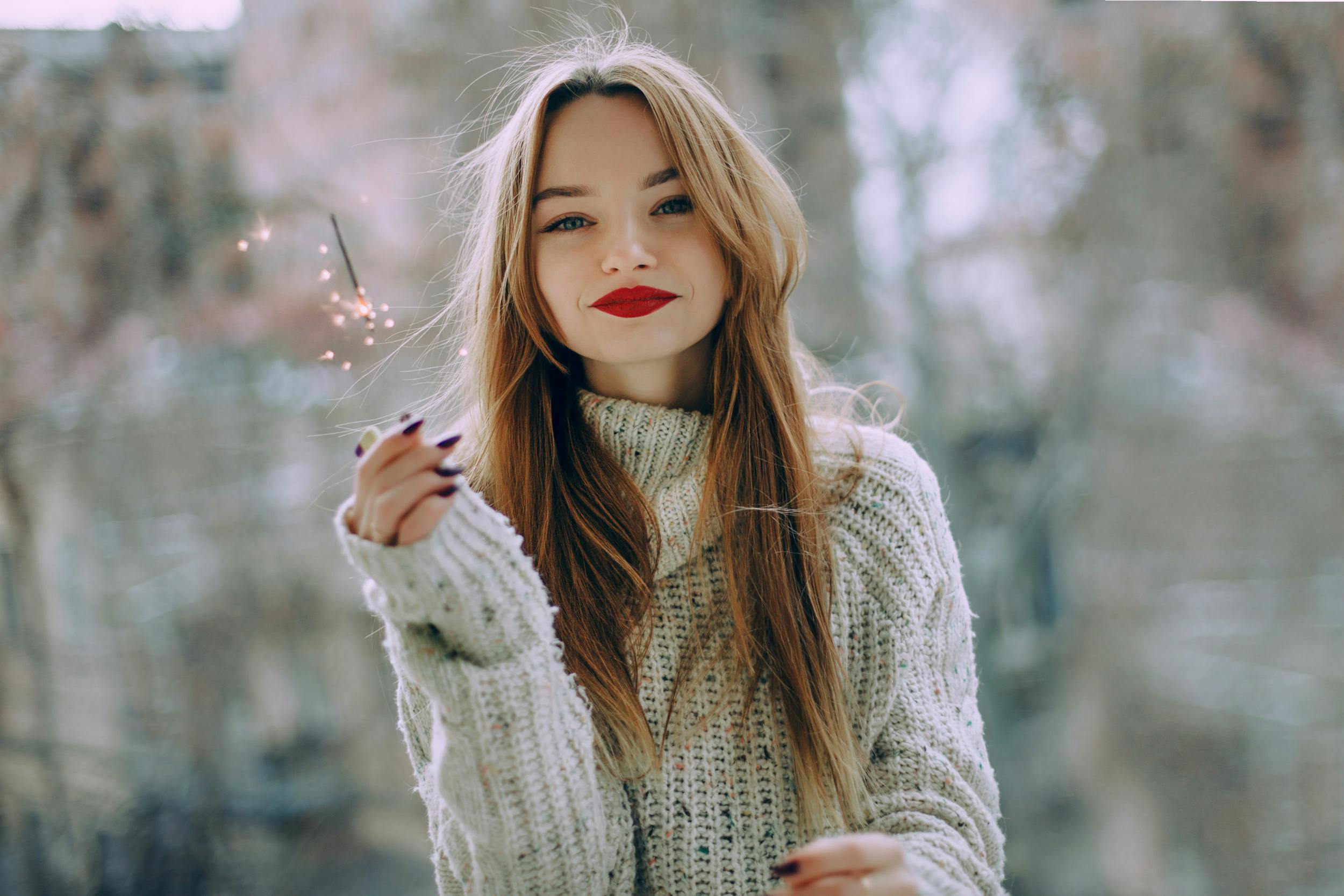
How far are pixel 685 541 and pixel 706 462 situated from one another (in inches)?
3.1

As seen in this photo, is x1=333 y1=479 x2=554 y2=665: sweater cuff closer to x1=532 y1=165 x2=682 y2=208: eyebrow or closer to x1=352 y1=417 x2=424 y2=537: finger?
x1=352 y1=417 x2=424 y2=537: finger

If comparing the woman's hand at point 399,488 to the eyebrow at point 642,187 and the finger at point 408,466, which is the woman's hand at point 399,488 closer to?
the finger at point 408,466

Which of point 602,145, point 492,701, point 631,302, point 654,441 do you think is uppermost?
point 602,145

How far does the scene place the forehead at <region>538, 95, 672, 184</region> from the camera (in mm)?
733

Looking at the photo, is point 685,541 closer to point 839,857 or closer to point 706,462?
point 706,462

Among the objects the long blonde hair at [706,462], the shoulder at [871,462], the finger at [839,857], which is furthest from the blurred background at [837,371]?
the finger at [839,857]

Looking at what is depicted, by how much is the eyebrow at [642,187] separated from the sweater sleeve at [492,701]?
29 centimetres

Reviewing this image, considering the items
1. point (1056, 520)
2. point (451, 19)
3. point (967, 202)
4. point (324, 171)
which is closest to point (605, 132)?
point (324, 171)

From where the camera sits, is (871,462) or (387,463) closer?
(387,463)

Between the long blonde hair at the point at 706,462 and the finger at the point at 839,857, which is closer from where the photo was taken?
the finger at the point at 839,857

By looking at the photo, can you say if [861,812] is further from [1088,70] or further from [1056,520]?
[1088,70]

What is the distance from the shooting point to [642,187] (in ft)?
2.41

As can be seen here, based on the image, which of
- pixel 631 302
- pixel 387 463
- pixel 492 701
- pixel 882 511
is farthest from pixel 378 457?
pixel 882 511

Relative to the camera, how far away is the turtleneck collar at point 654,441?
79 centimetres
